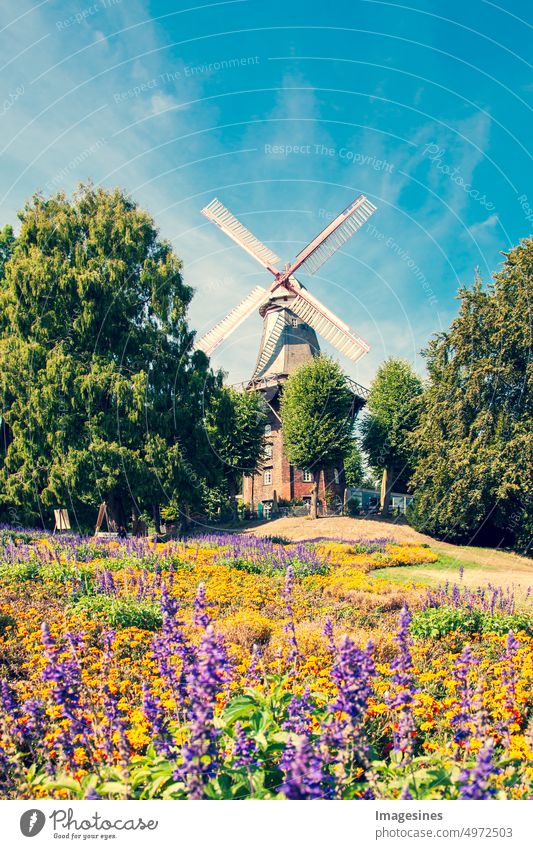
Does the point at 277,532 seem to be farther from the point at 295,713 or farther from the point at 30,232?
the point at 295,713

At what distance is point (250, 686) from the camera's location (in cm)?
539

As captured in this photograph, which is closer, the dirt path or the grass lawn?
the grass lawn

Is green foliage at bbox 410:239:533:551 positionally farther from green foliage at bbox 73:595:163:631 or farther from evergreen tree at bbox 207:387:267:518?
green foliage at bbox 73:595:163:631

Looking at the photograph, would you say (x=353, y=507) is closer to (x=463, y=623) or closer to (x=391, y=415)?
(x=391, y=415)

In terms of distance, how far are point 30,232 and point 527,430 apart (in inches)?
1194

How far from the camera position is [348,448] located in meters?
42.2

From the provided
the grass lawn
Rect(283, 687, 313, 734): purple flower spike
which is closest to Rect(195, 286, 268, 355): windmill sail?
the grass lawn

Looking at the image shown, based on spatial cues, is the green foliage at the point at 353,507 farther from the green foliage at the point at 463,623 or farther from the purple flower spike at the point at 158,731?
the purple flower spike at the point at 158,731

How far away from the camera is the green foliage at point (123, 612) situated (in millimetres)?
9164

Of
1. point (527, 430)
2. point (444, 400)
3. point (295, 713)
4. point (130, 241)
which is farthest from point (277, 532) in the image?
point (295, 713)

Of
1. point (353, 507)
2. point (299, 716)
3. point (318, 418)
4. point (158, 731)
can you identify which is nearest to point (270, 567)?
point (299, 716)

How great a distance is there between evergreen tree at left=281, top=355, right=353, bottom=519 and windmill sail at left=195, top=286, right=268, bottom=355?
8109 millimetres

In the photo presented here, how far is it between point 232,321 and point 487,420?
82.0ft

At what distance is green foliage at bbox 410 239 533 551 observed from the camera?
1187 inches
